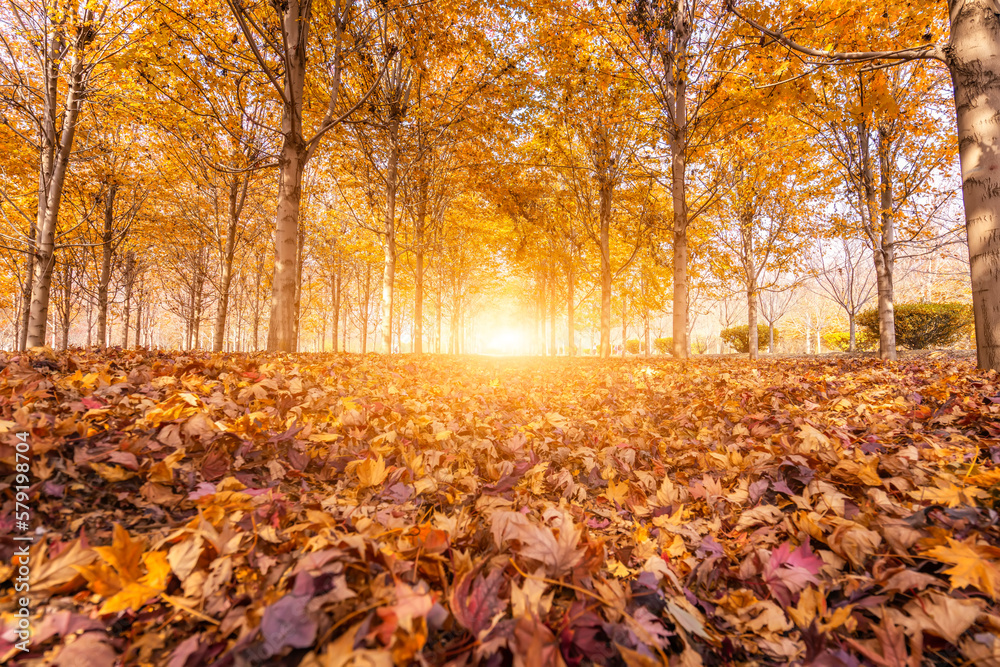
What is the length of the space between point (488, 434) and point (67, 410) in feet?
6.95

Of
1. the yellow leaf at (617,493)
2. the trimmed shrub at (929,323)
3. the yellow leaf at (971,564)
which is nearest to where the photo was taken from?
the yellow leaf at (971,564)

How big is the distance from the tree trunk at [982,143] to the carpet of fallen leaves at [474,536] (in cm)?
221

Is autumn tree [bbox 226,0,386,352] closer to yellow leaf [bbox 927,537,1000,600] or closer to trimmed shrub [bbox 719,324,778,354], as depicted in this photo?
yellow leaf [bbox 927,537,1000,600]

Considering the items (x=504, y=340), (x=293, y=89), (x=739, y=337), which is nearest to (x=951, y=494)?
(x=293, y=89)

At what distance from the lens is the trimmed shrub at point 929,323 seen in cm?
1424

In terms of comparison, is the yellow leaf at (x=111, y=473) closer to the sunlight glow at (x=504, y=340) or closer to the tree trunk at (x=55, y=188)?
the tree trunk at (x=55, y=188)

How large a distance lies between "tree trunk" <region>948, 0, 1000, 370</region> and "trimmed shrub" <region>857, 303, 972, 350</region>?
14.7 meters

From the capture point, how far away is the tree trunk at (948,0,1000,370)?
3689mm

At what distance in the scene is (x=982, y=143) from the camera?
3732 mm

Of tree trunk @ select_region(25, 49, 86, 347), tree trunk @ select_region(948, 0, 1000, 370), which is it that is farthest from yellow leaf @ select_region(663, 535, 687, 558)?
tree trunk @ select_region(25, 49, 86, 347)

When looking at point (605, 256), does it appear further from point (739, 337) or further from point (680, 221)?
point (739, 337)

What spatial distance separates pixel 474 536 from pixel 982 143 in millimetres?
5898

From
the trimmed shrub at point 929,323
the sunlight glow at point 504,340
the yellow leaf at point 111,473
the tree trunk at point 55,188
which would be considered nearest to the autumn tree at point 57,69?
the tree trunk at point 55,188

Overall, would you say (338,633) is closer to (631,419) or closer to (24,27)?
(631,419)
